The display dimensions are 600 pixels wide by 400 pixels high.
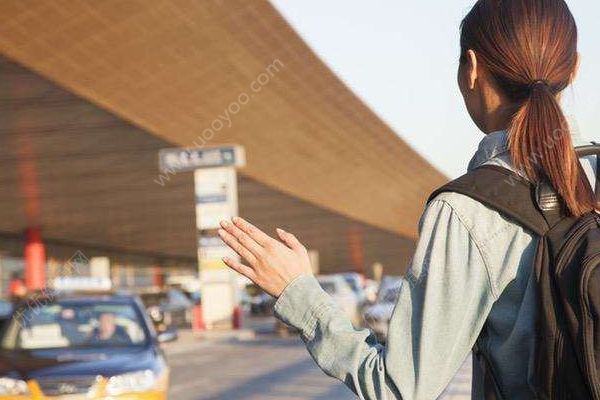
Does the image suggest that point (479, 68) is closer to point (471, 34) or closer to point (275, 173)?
point (471, 34)

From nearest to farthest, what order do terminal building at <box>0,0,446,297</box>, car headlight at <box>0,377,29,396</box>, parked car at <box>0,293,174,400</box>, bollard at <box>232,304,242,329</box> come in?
car headlight at <box>0,377,29,396</box> → parked car at <box>0,293,174,400</box> → terminal building at <box>0,0,446,297</box> → bollard at <box>232,304,242,329</box>

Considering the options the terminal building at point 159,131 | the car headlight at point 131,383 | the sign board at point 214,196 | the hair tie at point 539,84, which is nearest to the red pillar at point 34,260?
the terminal building at point 159,131

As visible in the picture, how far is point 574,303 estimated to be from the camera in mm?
1732

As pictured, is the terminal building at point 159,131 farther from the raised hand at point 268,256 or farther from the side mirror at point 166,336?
the raised hand at point 268,256

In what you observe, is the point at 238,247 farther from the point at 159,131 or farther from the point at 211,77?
the point at 159,131

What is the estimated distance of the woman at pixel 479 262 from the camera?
72.1 inches

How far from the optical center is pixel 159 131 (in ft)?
131

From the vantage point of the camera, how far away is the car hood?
9445mm

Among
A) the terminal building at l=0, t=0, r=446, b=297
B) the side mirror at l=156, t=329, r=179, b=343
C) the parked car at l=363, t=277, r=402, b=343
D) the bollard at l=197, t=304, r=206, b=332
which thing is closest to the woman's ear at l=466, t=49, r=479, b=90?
the side mirror at l=156, t=329, r=179, b=343

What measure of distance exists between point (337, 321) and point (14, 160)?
41.9 meters

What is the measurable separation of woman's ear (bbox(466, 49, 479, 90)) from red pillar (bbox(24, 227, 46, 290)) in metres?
52.7

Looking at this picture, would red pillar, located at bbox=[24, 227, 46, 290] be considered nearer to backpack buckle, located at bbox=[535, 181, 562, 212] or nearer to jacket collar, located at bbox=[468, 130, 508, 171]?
jacket collar, located at bbox=[468, 130, 508, 171]

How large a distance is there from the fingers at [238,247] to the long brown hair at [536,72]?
1.59ft

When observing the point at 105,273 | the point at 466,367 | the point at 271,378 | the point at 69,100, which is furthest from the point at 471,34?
the point at 105,273
